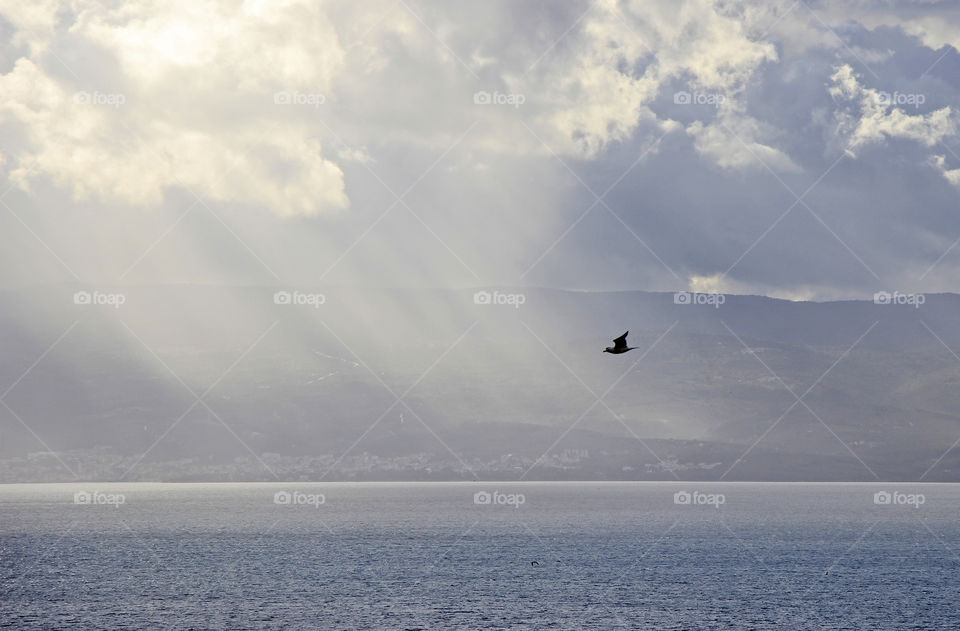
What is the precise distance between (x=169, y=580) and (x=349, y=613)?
52.3 meters

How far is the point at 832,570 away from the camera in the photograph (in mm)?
196625

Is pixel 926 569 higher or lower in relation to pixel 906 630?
higher

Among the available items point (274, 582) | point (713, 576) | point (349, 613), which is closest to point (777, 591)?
point (713, 576)

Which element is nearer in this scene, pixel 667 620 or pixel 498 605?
pixel 667 620

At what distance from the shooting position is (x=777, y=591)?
541ft

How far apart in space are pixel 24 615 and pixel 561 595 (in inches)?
3090

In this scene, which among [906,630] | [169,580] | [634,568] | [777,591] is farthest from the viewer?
[634,568]

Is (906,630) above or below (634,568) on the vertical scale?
below

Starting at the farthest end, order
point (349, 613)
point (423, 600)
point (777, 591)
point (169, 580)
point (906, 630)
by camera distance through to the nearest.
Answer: point (169, 580) → point (777, 591) → point (423, 600) → point (349, 613) → point (906, 630)

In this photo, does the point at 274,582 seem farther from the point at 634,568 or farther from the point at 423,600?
the point at 634,568

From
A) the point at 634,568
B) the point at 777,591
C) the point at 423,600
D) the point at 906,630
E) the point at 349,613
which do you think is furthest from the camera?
the point at 634,568

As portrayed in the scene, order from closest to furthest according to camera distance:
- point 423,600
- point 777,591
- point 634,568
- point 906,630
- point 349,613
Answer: point 906,630 → point 349,613 → point 423,600 → point 777,591 → point 634,568

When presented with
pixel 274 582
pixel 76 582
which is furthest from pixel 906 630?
pixel 76 582

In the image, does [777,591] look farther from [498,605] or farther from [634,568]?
[498,605]
